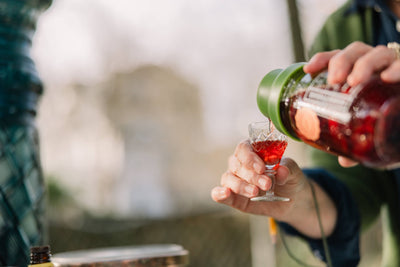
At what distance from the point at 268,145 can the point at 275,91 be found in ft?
0.67

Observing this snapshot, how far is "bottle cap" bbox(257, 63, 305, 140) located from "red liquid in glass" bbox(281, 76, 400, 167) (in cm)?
9

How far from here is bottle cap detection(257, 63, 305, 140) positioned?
32.8 inches

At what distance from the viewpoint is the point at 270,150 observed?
3.33 feet

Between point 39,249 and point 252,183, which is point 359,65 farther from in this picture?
point 39,249

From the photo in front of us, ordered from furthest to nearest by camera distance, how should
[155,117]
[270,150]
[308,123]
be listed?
1. [155,117]
2. [270,150]
3. [308,123]

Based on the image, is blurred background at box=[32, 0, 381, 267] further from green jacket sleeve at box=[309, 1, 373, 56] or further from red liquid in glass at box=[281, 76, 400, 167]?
red liquid in glass at box=[281, 76, 400, 167]

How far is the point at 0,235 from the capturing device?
842 millimetres

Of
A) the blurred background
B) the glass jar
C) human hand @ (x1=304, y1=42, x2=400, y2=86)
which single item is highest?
human hand @ (x1=304, y1=42, x2=400, y2=86)

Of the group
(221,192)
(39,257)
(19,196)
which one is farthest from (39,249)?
(221,192)

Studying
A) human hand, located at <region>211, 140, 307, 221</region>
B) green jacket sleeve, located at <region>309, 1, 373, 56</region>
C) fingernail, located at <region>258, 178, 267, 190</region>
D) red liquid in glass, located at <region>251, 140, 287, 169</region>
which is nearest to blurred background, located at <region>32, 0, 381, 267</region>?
green jacket sleeve, located at <region>309, 1, 373, 56</region>

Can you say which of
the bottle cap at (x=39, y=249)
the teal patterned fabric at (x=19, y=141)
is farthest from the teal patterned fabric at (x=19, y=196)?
the bottle cap at (x=39, y=249)

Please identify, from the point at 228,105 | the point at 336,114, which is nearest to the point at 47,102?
the point at 228,105

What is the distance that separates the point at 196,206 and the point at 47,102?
370cm

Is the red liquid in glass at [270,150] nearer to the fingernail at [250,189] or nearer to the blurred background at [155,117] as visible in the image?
the fingernail at [250,189]
